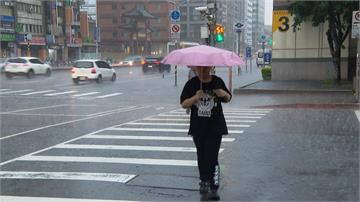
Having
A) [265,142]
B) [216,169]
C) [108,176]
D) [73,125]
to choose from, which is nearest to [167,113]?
[73,125]

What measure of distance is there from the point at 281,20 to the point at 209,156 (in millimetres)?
26317

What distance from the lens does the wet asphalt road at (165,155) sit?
6465mm

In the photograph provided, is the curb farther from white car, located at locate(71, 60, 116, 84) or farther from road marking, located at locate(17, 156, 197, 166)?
road marking, located at locate(17, 156, 197, 166)

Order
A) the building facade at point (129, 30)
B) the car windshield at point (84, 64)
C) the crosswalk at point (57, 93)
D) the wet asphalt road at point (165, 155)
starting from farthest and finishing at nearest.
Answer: the building facade at point (129, 30)
the car windshield at point (84, 64)
the crosswalk at point (57, 93)
the wet asphalt road at point (165, 155)

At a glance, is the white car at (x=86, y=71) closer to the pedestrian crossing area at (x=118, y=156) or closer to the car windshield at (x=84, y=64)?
the car windshield at (x=84, y=64)

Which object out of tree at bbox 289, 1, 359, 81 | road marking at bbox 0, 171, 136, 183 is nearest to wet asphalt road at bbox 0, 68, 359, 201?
road marking at bbox 0, 171, 136, 183

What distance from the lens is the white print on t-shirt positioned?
19.6 ft

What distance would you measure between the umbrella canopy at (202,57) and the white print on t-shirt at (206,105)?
41 cm

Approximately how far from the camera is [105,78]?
112ft

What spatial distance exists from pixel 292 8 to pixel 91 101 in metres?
12.7

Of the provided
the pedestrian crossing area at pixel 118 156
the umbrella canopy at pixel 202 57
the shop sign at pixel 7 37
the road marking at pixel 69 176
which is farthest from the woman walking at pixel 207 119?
the shop sign at pixel 7 37

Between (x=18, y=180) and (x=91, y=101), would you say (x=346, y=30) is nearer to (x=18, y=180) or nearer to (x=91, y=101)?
(x=91, y=101)

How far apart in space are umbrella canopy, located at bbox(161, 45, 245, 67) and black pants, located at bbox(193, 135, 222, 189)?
931 mm

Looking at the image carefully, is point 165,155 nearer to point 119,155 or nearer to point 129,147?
point 119,155
